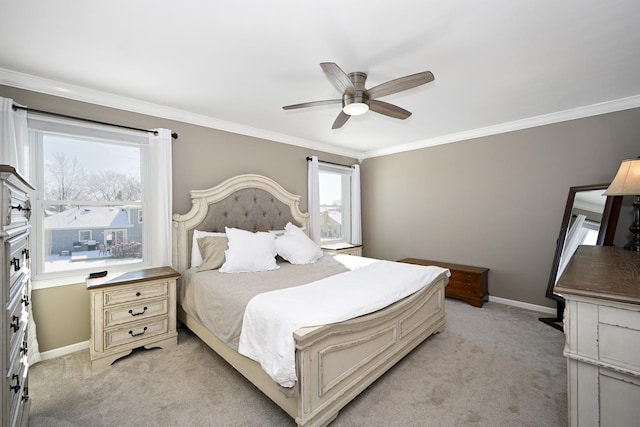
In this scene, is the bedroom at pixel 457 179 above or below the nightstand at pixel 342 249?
above

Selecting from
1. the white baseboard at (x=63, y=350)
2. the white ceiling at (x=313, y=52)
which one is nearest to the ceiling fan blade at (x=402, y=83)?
the white ceiling at (x=313, y=52)

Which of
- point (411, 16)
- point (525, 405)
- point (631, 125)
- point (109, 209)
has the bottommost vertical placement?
point (525, 405)

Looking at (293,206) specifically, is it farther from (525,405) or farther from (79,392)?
(525,405)

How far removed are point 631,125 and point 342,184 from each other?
386cm

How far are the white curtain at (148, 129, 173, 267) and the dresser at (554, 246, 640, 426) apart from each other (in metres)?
3.24

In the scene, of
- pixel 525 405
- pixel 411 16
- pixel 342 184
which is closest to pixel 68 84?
pixel 411 16

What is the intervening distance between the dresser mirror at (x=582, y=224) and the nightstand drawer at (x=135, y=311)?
4.00 metres

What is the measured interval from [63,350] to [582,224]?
5.52 m

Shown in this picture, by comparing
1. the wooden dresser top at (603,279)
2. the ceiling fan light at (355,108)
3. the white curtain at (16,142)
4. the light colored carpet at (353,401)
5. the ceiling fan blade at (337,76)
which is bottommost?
the light colored carpet at (353,401)

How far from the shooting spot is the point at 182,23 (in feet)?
5.64

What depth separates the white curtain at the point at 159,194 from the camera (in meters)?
2.95

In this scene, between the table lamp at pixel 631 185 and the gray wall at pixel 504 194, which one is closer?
the table lamp at pixel 631 185

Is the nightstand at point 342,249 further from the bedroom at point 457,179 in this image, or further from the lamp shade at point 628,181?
the lamp shade at point 628,181

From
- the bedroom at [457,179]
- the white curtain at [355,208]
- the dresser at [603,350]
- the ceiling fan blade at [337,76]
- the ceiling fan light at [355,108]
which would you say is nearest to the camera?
the dresser at [603,350]
